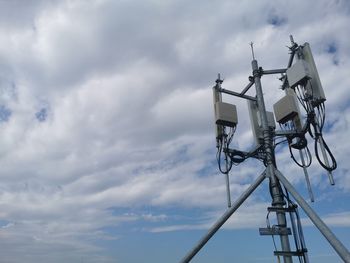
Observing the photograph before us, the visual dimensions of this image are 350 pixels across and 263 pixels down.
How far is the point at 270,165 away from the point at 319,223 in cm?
229

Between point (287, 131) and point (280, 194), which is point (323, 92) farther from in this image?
point (280, 194)

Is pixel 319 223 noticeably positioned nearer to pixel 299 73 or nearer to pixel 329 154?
pixel 329 154

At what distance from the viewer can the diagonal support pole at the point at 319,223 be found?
6.35 metres

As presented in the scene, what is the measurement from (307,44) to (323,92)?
5.25ft

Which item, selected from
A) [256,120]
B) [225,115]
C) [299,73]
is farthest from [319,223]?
[225,115]

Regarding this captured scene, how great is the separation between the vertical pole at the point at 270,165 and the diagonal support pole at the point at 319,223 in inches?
11.7

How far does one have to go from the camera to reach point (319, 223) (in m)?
7.09

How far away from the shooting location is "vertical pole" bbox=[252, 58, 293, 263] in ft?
26.6

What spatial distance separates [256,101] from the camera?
10578 mm

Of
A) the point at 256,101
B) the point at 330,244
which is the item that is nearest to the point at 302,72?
the point at 256,101

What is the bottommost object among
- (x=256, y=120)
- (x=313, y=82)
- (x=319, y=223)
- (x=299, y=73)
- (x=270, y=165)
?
(x=319, y=223)

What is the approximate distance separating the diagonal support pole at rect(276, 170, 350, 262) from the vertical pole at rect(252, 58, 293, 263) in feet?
0.97

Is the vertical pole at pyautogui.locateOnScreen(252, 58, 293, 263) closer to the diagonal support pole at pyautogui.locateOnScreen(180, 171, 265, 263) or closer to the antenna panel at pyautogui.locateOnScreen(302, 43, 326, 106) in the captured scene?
the diagonal support pole at pyautogui.locateOnScreen(180, 171, 265, 263)

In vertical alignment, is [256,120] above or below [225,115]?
below
